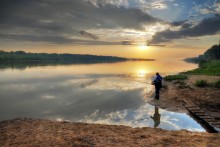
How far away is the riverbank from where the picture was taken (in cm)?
1081

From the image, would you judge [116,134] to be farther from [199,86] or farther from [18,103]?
[199,86]

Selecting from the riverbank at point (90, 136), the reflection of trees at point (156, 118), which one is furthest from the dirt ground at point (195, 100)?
the riverbank at point (90, 136)

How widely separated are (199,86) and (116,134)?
19.7 meters

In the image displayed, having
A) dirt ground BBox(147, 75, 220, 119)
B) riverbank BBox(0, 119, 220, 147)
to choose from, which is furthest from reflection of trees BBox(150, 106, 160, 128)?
riverbank BBox(0, 119, 220, 147)

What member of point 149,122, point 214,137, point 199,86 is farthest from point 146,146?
point 199,86

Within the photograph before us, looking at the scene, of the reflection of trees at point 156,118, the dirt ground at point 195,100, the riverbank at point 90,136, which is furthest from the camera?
the dirt ground at point 195,100

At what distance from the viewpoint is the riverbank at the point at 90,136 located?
35.5ft

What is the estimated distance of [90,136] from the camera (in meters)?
11.9

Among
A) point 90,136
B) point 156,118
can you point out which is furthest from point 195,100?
point 90,136

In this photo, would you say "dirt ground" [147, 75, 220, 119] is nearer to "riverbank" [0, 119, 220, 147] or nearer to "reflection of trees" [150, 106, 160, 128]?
"reflection of trees" [150, 106, 160, 128]

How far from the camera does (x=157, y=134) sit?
12664 millimetres

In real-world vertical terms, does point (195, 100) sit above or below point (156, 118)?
above

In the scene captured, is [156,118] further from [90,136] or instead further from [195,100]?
[90,136]

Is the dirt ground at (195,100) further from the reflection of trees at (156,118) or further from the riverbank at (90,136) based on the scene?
the riverbank at (90,136)
